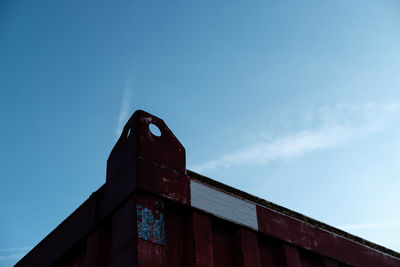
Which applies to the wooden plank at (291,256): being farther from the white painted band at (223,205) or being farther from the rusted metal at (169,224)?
the white painted band at (223,205)

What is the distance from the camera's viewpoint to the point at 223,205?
4.12 metres

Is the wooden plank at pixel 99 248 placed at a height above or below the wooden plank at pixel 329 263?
below

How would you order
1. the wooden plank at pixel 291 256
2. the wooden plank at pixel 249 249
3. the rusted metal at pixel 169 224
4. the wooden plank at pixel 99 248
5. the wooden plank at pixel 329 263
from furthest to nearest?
the wooden plank at pixel 329 263 → the wooden plank at pixel 291 256 → the wooden plank at pixel 249 249 → the wooden plank at pixel 99 248 → the rusted metal at pixel 169 224

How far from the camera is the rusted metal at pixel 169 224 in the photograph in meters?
3.59

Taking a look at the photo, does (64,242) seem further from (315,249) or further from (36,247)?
(315,249)

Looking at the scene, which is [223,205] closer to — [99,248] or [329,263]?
[99,248]

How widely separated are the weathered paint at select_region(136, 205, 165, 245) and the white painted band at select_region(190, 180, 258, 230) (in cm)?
37

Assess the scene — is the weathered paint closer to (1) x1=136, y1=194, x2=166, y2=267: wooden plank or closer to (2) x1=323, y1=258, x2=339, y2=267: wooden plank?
(1) x1=136, y1=194, x2=166, y2=267: wooden plank

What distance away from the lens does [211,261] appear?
3703 millimetres

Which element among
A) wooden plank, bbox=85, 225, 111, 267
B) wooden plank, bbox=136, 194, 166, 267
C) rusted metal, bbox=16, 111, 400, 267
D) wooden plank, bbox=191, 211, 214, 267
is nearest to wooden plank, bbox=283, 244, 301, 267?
rusted metal, bbox=16, 111, 400, 267

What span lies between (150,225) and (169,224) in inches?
9.3

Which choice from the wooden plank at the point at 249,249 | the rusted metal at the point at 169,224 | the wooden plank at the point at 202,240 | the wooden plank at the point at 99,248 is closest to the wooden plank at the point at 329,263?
the rusted metal at the point at 169,224

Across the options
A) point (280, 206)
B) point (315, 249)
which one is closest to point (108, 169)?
point (280, 206)

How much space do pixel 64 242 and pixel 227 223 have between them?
1341 millimetres
